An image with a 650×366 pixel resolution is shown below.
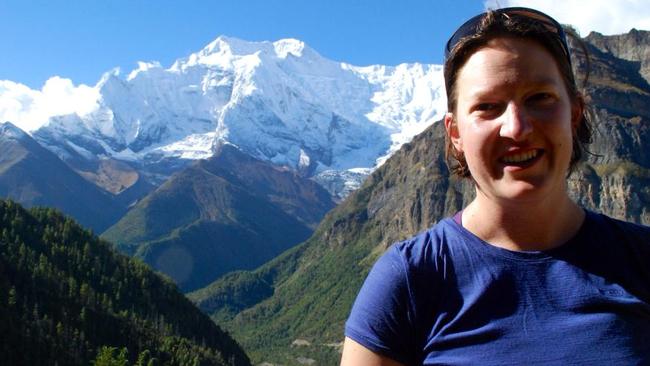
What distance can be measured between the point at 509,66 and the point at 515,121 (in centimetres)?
48

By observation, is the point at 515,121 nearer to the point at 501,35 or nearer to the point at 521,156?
the point at 521,156

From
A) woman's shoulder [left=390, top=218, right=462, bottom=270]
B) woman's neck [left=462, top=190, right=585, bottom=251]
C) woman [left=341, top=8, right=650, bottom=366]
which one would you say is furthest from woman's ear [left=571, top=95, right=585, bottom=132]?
woman's shoulder [left=390, top=218, right=462, bottom=270]

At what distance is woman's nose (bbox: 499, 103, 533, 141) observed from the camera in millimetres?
5520

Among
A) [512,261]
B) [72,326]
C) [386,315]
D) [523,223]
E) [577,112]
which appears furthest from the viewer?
[72,326]

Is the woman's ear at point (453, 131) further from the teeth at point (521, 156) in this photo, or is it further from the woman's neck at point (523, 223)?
the teeth at point (521, 156)

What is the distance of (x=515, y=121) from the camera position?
5562mm

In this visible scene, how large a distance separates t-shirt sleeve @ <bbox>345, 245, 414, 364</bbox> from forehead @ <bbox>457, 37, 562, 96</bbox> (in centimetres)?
153

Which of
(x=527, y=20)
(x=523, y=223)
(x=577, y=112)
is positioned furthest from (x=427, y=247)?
(x=527, y=20)

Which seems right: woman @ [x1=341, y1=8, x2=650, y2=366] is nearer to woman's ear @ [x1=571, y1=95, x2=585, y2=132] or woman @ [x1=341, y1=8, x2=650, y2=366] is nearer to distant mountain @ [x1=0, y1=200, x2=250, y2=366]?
woman's ear @ [x1=571, y1=95, x2=585, y2=132]

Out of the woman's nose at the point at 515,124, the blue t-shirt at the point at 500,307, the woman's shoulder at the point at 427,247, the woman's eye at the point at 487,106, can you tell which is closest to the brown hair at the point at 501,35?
the woman's eye at the point at 487,106

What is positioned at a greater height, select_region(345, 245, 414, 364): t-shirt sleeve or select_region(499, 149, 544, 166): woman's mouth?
select_region(499, 149, 544, 166): woman's mouth

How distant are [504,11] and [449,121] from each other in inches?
39.0

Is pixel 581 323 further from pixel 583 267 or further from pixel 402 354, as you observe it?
pixel 402 354

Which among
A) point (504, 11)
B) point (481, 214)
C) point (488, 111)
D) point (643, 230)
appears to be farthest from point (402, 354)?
point (504, 11)
